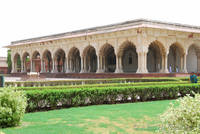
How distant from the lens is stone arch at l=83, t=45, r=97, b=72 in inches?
1082

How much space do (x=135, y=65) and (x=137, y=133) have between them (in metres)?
22.5

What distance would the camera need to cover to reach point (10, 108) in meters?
5.44

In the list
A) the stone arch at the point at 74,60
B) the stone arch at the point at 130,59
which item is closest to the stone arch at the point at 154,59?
the stone arch at the point at 130,59

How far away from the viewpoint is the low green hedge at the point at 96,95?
7504mm

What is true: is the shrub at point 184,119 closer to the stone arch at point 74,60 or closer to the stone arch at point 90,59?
the stone arch at point 90,59

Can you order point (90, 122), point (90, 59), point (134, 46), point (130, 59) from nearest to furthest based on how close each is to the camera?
point (90, 122) → point (134, 46) → point (130, 59) → point (90, 59)

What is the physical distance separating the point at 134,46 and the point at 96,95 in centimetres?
1844

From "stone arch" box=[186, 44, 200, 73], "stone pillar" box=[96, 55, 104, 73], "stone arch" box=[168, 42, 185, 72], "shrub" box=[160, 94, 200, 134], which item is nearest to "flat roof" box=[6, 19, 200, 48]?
"stone arch" box=[168, 42, 185, 72]

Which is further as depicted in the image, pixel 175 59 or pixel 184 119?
pixel 175 59

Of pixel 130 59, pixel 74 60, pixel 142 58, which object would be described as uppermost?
pixel 74 60

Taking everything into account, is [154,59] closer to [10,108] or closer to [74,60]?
[74,60]

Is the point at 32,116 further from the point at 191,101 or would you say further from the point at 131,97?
the point at 191,101

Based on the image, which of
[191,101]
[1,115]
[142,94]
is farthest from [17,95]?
[142,94]

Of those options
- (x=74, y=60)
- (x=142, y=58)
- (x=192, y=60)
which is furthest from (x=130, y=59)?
(x=74, y=60)
